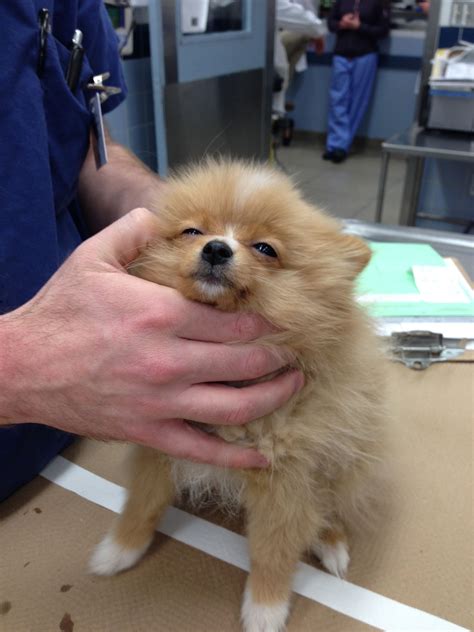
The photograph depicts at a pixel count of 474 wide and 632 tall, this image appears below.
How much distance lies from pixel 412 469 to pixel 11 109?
2.90ft

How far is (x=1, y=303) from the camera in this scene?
Result: 33.5 inches

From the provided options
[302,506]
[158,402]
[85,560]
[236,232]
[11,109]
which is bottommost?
[85,560]

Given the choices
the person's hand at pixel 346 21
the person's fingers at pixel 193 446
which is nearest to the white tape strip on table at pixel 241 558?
the person's fingers at pixel 193 446

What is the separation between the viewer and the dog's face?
0.65m

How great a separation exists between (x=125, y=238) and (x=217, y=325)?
18 centimetres

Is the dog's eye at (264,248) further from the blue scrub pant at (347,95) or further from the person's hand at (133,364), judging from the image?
the blue scrub pant at (347,95)

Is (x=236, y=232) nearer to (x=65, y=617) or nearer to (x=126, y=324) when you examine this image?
(x=126, y=324)

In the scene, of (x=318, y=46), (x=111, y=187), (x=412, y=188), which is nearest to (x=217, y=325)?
(x=111, y=187)

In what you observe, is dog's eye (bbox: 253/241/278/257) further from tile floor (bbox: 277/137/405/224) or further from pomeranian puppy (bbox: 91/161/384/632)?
tile floor (bbox: 277/137/405/224)

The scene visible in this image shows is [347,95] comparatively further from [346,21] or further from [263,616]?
[263,616]

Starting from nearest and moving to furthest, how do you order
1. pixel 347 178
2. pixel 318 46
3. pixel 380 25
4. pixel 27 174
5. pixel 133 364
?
pixel 133 364, pixel 27 174, pixel 347 178, pixel 380 25, pixel 318 46

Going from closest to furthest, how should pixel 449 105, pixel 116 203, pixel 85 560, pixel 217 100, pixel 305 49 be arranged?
pixel 85 560 < pixel 116 203 < pixel 449 105 < pixel 217 100 < pixel 305 49

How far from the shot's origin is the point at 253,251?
27.0 inches

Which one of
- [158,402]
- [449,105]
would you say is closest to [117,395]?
[158,402]
